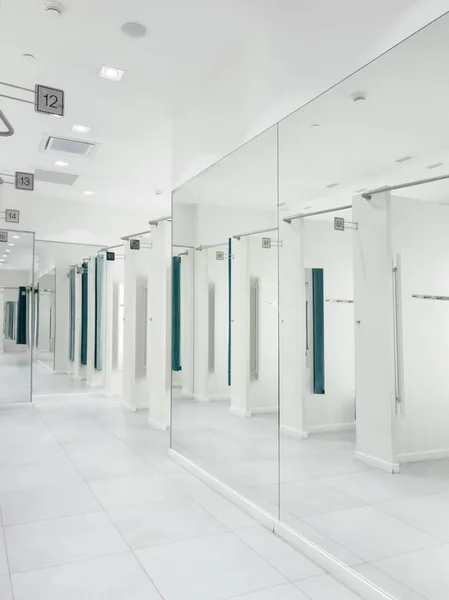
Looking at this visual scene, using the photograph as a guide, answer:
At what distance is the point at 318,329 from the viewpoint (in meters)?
3.06

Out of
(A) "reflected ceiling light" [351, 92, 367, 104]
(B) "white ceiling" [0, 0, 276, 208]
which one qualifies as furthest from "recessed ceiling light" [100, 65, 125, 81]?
(A) "reflected ceiling light" [351, 92, 367, 104]

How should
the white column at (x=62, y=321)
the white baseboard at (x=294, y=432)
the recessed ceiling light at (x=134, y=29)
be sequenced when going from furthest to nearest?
the white column at (x=62, y=321), the recessed ceiling light at (x=134, y=29), the white baseboard at (x=294, y=432)

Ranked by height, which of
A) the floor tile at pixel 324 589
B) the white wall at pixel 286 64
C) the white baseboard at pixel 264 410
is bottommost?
the floor tile at pixel 324 589

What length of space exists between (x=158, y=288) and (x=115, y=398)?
10.4 feet

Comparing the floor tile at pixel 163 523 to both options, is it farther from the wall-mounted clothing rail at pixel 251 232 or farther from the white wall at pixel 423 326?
Result: the wall-mounted clothing rail at pixel 251 232

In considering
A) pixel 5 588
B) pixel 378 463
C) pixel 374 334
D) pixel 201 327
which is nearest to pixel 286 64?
pixel 374 334

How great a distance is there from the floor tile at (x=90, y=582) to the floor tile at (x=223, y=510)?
0.84 m

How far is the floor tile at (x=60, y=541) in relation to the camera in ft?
10.0

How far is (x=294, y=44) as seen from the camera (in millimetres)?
3445

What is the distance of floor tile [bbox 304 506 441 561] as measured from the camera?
A: 7.72 feet

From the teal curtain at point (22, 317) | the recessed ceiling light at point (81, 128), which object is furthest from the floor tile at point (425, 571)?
the teal curtain at point (22, 317)

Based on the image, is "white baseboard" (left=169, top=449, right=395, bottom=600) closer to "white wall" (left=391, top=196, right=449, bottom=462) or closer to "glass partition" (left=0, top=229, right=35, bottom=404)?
"white wall" (left=391, top=196, right=449, bottom=462)

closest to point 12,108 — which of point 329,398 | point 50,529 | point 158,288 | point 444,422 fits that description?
point 158,288

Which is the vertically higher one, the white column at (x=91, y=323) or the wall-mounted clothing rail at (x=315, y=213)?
the wall-mounted clothing rail at (x=315, y=213)
